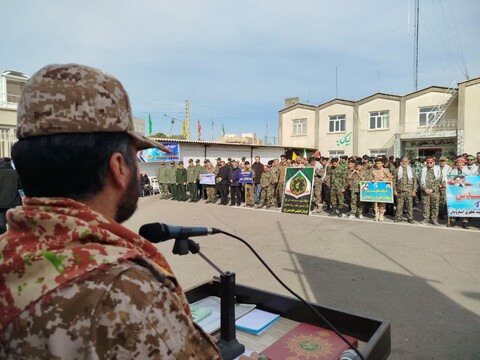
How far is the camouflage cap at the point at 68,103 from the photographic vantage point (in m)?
0.90

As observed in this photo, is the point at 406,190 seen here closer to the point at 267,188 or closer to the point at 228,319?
the point at 267,188

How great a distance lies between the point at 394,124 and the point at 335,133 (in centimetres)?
506

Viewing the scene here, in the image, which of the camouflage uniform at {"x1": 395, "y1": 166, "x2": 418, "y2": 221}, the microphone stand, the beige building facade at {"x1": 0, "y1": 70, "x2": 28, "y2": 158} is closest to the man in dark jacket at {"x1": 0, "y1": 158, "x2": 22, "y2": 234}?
the microphone stand

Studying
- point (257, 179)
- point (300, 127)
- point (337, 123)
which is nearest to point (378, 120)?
point (337, 123)

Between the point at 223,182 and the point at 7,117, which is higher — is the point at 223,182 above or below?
below

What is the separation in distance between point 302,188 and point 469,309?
7344mm

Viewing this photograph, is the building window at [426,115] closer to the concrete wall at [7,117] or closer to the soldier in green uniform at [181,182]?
the soldier in green uniform at [181,182]

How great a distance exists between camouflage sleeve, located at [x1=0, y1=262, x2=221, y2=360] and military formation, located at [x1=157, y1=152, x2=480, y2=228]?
9940 mm

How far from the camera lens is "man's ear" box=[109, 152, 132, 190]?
976 mm

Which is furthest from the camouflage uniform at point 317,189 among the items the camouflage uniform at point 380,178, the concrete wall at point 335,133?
the concrete wall at point 335,133

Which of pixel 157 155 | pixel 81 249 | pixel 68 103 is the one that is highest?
pixel 157 155

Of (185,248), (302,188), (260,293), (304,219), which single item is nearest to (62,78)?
(185,248)

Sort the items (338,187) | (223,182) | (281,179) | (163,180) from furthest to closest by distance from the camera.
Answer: (163,180), (223,182), (281,179), (338,187)

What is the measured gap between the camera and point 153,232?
53.1 inches
